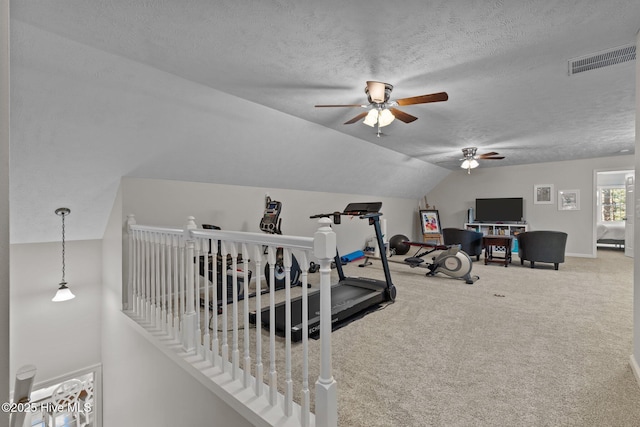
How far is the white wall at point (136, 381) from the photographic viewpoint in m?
2.10

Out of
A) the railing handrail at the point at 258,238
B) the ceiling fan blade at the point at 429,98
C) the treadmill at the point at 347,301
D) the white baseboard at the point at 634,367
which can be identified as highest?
the ceiling fan blade at the point at 429,98

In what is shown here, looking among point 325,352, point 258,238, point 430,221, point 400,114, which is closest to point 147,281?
point 258,238

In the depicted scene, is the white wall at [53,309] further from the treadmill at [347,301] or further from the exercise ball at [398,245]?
the exercise ball at [398,245]

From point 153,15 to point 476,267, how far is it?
623cm

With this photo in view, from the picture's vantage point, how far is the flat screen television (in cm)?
805

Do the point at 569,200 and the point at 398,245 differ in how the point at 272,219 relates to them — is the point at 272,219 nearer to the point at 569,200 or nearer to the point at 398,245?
the point at 398,245

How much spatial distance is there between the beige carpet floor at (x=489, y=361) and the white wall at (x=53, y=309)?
10.1ft

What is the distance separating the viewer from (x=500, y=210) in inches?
Result: 324

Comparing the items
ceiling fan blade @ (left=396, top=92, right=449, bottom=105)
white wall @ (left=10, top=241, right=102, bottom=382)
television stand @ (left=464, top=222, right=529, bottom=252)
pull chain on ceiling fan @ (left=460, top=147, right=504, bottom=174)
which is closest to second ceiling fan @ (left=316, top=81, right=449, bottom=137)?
ceiling fan blade @ (left=396, top=92, right=449, bottom=105)

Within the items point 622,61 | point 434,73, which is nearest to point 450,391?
point 434,73

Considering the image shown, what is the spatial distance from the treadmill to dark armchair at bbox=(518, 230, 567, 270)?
373 centimetres

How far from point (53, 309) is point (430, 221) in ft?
27.4

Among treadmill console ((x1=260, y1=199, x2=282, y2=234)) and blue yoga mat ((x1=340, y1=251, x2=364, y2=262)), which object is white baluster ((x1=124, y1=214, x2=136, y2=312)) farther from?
blue yoga mat ((x1=340, y1=251, x2=364, y2=262))

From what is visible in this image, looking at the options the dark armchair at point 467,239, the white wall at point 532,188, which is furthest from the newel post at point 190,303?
the white wall at point 532,188
